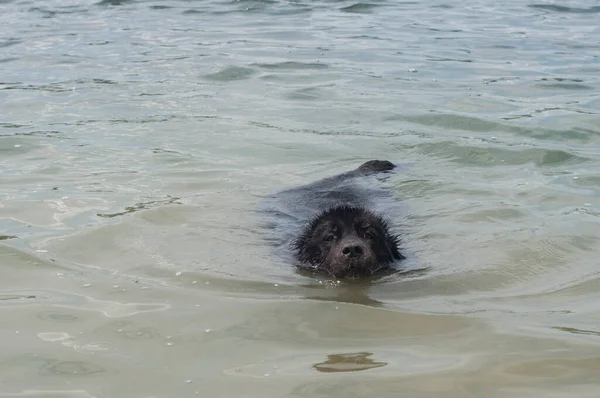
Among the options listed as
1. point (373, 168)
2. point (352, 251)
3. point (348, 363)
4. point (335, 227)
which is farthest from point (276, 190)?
point (348, 363)

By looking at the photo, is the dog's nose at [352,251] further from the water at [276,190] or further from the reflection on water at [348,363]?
the reflection on water at [348,363]

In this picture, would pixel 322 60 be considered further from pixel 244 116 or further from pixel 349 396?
pixel 349 396

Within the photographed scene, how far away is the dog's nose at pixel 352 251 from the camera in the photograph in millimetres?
6848

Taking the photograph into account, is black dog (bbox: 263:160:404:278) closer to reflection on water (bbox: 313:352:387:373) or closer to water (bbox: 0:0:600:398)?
water (bbox: 0:0:600:398)

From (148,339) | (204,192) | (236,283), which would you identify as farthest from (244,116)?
(148,339)

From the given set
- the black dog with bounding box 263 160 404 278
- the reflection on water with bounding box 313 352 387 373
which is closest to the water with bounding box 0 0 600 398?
the reflection on water with bounding box 313 352 387 373

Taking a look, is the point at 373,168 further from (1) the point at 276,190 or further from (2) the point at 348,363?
(2) the point at 348,363

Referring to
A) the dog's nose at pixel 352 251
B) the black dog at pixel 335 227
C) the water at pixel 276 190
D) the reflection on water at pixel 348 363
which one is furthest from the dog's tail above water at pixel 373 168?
the reflection on water at pixel 348 363

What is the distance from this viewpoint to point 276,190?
9305mm

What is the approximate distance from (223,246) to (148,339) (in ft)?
7.72

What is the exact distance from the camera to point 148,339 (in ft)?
16.8

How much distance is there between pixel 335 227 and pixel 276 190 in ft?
6.59

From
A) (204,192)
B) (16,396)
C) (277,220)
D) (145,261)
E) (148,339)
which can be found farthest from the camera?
(204,192)

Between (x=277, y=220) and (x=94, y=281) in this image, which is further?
(x=277, y=220)
